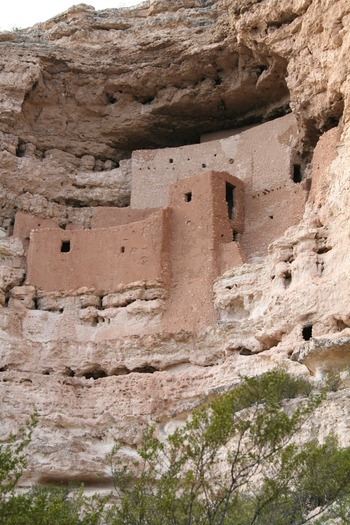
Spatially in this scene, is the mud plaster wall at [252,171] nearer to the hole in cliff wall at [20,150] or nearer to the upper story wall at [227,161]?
the upper story wall at [227,161]

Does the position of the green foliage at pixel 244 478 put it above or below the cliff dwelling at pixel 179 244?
below

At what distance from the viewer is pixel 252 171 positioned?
62.9 ft

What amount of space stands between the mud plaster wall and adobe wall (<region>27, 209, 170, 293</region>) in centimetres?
151

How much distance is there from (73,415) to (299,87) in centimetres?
679

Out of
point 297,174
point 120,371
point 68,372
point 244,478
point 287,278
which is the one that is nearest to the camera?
point 244,478

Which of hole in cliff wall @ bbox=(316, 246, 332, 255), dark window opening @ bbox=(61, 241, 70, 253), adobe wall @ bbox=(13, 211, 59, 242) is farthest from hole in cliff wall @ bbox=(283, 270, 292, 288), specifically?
adobe wall @ bbox=(13, 211, 59, 242)

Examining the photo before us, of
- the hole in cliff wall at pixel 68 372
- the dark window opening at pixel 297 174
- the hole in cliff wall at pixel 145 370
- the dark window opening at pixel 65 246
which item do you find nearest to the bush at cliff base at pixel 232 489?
the hole in cliff wall at pixel 145 370

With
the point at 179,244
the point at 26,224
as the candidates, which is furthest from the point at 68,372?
the point at 26,224

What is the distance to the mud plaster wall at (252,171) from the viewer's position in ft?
59.8

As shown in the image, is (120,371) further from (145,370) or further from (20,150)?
(20,150)

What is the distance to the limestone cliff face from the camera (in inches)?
617

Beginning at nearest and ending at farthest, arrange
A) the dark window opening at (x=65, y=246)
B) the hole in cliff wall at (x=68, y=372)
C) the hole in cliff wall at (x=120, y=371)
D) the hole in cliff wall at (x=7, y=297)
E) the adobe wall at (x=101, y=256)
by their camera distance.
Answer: the hole in cliff wall at (x=120, y=371) → the hole in cliff wall at (x=68, y=372) → the adobe wall at (x=101, y=256) → the hole in cliff wall at (x=7, y=297) → the dark window opening at (x=65, y=246)

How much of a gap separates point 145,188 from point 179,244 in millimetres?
2470

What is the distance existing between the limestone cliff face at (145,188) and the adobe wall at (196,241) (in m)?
0.26
